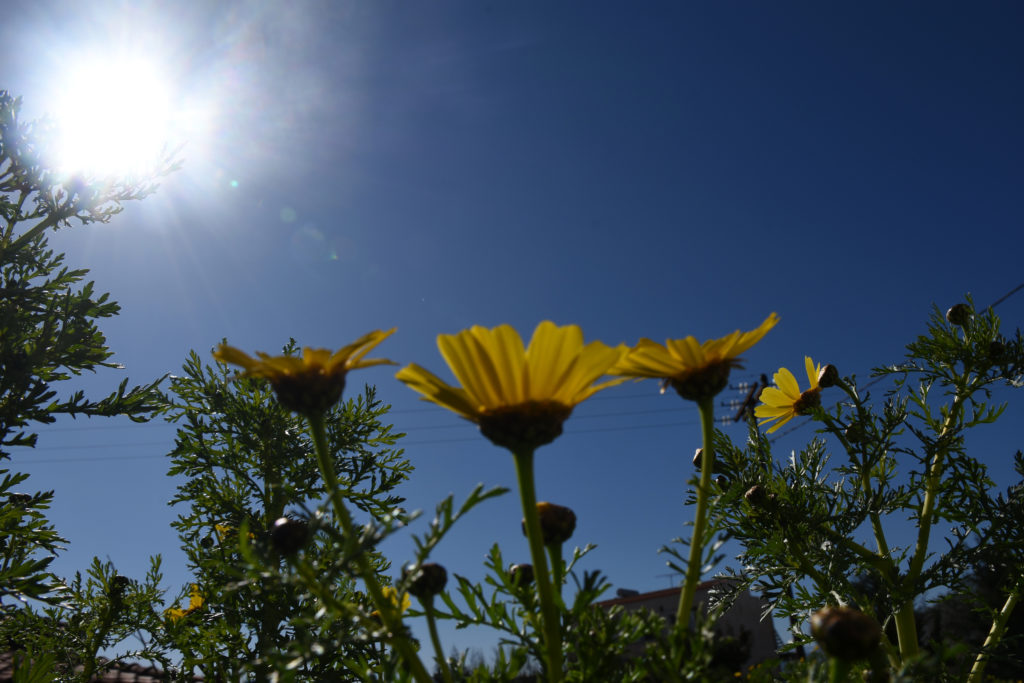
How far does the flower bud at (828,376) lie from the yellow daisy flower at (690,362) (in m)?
Answer: 1.41

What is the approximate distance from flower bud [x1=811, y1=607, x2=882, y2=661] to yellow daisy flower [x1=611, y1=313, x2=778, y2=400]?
35cm

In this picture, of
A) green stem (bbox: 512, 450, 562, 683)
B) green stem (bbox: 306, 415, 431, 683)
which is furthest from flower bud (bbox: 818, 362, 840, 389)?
green stem (bbox: 306, 415, 431, 683)

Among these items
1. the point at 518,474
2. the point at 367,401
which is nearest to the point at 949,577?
the point at 518,474

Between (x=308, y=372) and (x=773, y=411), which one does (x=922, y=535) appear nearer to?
(x=773, y=411)

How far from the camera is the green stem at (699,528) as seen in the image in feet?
2.70

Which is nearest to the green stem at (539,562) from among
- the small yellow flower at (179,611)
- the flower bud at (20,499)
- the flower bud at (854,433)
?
the flower bud at (854,433)

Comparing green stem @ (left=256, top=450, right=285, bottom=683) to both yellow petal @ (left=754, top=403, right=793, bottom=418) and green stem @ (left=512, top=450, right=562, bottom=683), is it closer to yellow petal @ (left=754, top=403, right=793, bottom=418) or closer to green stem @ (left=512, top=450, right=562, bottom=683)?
green stem @ (left=512, top=450, right=562, bottom=683)

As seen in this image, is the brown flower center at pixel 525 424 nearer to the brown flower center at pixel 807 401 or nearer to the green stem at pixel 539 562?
the green stem at pixel 539 562

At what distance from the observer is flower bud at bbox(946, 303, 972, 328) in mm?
2170

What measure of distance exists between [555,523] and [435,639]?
277 mm

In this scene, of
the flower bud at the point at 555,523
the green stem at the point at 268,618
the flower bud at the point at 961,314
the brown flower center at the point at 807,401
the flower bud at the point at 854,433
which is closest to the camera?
the flower bud at the point at 555,523

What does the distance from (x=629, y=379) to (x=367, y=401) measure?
76.6 inches

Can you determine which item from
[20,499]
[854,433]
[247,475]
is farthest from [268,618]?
[20,499]

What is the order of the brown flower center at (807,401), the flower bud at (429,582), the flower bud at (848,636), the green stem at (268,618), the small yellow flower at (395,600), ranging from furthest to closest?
the brown flower center at (807,401)
the green stem at (268,618)
the flower bud at (429,582)
the small yellow flower at (395,600)
the flower bud at (848,636)
